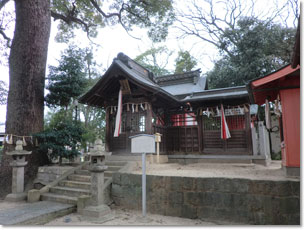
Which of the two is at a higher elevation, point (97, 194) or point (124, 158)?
point (124, 158)

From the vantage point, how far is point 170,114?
39.5 ft

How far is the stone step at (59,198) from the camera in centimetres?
679

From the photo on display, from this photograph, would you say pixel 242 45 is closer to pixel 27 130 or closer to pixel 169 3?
pixel 169 3

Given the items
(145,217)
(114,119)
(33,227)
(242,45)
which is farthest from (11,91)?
(242,45)

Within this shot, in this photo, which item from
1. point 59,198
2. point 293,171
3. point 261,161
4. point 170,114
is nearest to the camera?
point 293,171

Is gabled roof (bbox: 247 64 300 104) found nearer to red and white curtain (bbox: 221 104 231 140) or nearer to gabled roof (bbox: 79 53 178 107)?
red and white curtain (bbox: 221 104 231 140)

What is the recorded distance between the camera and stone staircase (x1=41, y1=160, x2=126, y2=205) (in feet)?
22.8

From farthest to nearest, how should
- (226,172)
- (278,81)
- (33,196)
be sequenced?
1. (33,196)
2. (226,172)
3. (278,81)

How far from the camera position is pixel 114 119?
1052cm

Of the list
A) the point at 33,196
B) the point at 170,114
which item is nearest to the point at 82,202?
the point at 33,196

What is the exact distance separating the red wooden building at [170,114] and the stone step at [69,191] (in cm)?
302

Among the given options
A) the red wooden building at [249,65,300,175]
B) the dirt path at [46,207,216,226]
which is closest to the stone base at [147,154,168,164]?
the dirt path at [46,207,216,226]

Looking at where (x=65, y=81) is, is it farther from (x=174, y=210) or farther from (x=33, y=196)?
(x=174, y=210)

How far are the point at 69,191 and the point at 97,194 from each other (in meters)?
2.03
